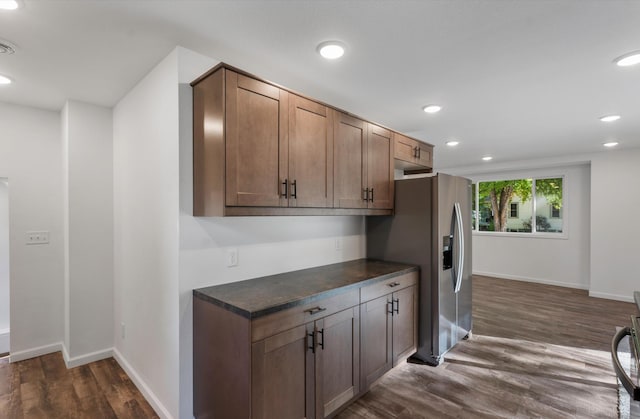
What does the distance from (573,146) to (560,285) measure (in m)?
2.76

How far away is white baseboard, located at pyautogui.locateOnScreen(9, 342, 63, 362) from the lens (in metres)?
3.02

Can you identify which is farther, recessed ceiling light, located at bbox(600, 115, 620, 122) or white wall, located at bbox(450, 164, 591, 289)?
white wall, located at bbox(450, 164, 591, 289)

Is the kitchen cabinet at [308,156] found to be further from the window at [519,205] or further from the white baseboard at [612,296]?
the window at [519,205]

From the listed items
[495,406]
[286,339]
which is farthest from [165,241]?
[495,406]

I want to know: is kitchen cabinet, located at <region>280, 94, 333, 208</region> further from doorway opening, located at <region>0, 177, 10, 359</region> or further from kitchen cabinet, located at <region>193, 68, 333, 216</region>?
doorway opening, located at <region>0, 177, 10, 359</region>

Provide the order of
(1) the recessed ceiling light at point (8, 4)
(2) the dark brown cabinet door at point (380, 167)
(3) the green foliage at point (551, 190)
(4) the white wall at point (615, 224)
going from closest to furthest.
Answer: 1. (1) the recessed ceiling light at point (8, 4)
2. (2) the dark brown cabinet door at point (380, 167)
3. (4) the white wall at point (615, 224)
4. (3) the green foliage at point (551, 190)

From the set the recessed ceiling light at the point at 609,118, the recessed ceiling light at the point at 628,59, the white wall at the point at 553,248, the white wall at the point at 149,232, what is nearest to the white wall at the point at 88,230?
the white wall at the point at 149,232

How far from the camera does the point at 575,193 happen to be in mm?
5875

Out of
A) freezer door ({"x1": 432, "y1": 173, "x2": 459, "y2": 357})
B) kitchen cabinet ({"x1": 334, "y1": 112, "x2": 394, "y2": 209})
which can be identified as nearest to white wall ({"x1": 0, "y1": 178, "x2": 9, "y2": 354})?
kitchen cabinet ({"x1": 334, "y1": 112, "x2": 394, "y2": 209})

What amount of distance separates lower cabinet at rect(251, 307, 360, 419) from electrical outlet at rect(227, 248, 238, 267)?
2.25ft

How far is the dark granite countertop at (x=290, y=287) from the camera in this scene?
→ 173 centimetres

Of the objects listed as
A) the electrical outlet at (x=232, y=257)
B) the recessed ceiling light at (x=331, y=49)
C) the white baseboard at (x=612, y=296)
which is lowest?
the white baseboard at (x=612, y=296)

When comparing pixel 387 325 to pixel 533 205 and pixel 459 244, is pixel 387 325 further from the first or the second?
pixel 533 205

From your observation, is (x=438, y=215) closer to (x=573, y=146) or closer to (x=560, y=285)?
(x=573, y=146)
